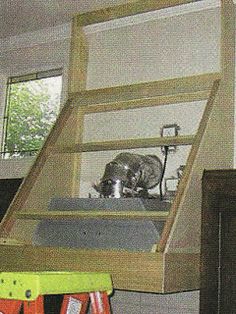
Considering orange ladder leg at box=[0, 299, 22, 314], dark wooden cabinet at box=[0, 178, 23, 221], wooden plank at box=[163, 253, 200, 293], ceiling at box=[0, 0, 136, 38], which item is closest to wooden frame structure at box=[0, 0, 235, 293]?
wooden plank at box=[163, 253, 200, 293]

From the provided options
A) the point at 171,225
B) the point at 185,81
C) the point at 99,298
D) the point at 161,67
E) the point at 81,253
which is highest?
the point at 161,67

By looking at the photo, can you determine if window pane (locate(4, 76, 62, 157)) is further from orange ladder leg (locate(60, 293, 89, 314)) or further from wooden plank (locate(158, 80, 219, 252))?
orange ladder leg (locate(60, 293, 89, 314))

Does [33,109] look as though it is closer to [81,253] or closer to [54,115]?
[54,115]

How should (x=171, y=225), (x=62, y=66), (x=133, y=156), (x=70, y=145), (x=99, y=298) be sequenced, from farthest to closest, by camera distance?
1. (x=62, y=66)
2. (x=70, y=145)
3. (x=133, y=156)
4. (x=171, y=225)
5. (x=99, y=298)

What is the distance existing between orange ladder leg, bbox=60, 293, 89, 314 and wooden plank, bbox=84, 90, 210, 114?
127cm

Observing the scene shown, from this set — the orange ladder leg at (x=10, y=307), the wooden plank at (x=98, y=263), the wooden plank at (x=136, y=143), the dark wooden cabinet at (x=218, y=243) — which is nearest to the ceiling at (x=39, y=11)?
the wooden plank at (x=136, y=143)

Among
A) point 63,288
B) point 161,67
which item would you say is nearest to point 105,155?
point 161,67

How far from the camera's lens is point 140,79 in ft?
9.92

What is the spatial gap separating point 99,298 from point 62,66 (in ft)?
6.39

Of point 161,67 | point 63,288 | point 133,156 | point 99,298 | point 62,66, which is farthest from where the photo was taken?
point 62,66

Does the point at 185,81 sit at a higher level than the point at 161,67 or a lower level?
lower

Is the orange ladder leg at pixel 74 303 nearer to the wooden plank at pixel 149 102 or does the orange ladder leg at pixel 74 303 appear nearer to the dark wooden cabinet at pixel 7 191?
the dark wooden cabinet at pixel 7 191

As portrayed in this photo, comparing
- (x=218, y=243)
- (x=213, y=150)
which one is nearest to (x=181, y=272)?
(x=218, y=243)

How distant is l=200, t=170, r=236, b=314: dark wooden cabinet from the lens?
6.89ft
